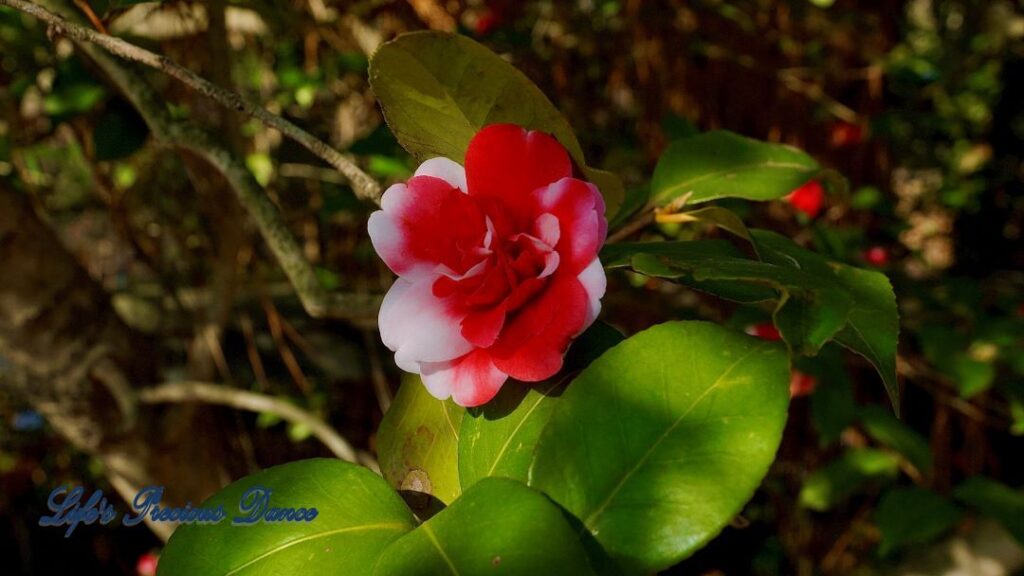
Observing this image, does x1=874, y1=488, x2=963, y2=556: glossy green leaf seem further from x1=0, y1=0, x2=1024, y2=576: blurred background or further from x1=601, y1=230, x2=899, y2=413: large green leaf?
x1=601, y1=230, x2=899, y2=413: large green leaf

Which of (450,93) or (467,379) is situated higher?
(450,93)

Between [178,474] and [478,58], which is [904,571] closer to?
[178,474]

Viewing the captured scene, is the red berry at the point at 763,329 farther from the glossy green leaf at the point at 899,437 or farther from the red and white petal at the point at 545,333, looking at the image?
the red and white petal at the point at 545,333

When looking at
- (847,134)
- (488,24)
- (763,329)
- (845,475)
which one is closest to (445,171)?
(763,329)

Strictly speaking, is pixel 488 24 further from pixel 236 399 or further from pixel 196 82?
pixel 196 82

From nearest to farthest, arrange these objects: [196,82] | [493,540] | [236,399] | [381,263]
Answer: [493,540], [196,82], [236,399], [381,263]

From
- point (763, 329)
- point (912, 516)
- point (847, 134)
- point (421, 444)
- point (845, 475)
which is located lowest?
point (845, 475)

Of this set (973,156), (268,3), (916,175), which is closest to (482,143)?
(268,3)

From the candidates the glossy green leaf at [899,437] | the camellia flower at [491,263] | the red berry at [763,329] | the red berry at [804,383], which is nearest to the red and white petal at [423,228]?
the camellia flower at [491,263]
